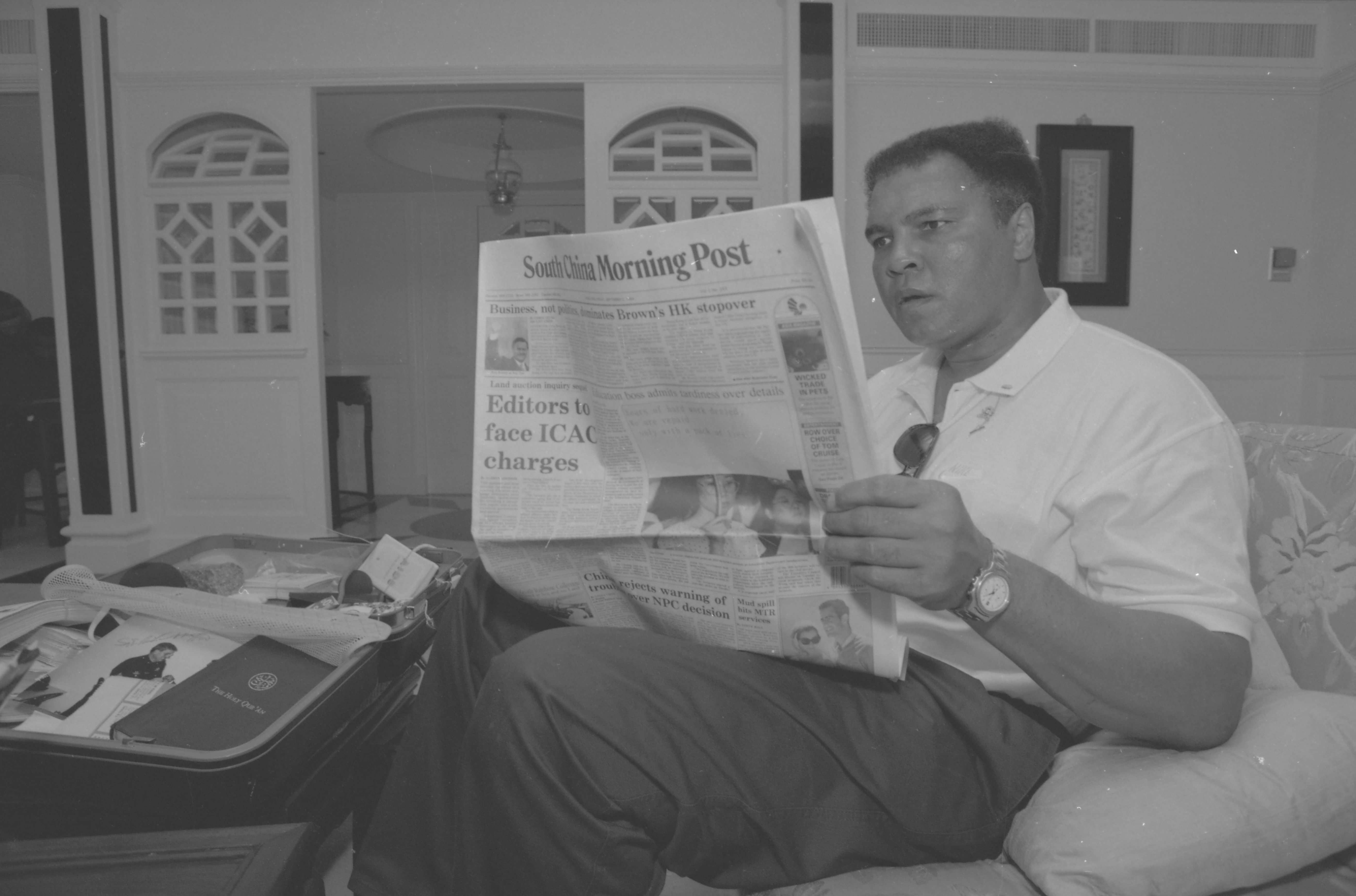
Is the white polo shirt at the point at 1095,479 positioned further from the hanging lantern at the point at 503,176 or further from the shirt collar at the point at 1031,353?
the hanging lantern at the point at 503,176

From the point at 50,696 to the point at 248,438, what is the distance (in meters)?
2.66

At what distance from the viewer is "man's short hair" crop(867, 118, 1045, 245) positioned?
36.6 inches

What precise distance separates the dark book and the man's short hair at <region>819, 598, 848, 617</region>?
58 centimetres

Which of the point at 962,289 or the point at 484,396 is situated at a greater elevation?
the point at 962,289

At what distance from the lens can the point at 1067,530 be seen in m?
0.76

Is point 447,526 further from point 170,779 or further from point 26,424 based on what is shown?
point 170,779

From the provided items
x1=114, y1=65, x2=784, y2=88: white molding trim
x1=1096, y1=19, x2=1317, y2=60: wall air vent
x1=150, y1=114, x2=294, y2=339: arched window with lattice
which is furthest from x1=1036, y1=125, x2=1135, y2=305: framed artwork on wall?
x1=150, y1=114, x2=294, y2=339: arched window with lattice

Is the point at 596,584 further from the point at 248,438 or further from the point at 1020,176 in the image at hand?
the point at 248,438

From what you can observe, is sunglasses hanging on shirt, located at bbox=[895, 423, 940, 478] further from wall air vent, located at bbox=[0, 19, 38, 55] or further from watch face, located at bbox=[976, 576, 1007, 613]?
wall air vent, located at bbox=[0, 19, 38, 55]

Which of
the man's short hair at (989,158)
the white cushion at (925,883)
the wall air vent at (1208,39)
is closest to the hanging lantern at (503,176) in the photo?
the wall air vent at (1208,39)

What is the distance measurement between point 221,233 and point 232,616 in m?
2.80

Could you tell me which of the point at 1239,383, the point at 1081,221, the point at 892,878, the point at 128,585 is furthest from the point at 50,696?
the point at 1239,383

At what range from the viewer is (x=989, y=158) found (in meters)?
0.93

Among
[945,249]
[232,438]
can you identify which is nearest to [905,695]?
[945,249]
